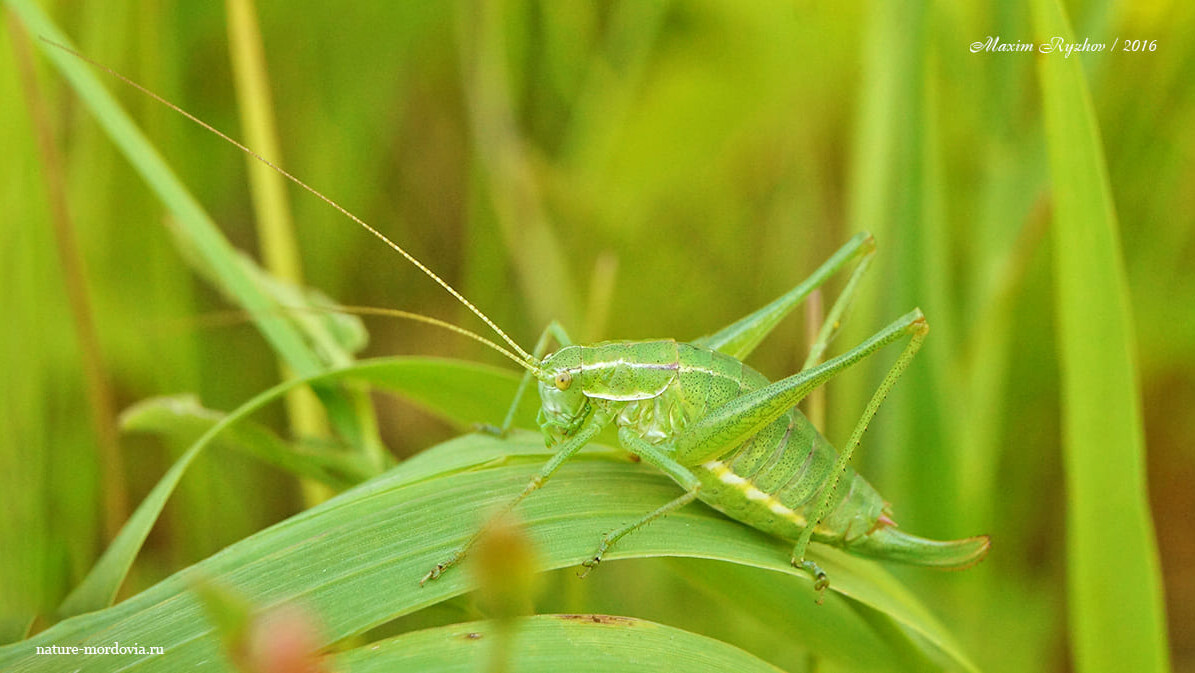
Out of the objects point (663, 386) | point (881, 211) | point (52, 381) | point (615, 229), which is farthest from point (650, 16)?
point (52, 381)

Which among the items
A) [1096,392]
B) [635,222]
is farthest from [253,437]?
[635,222]

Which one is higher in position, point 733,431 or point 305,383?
point 305,383

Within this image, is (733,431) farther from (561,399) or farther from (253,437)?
(253,437)

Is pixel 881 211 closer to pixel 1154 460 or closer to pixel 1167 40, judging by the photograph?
pixel 1167 40

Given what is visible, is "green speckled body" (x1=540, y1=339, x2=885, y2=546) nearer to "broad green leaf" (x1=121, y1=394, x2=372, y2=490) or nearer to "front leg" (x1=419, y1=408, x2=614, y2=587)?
"front leg" (x1=419, y1=408, x2=614, y2=587)

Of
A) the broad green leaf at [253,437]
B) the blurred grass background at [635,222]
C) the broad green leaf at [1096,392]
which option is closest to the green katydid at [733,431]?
the broad green leaf at [1096,392]

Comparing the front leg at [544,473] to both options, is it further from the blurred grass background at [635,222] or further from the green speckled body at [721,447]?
the blurred grass background at [635,222]
